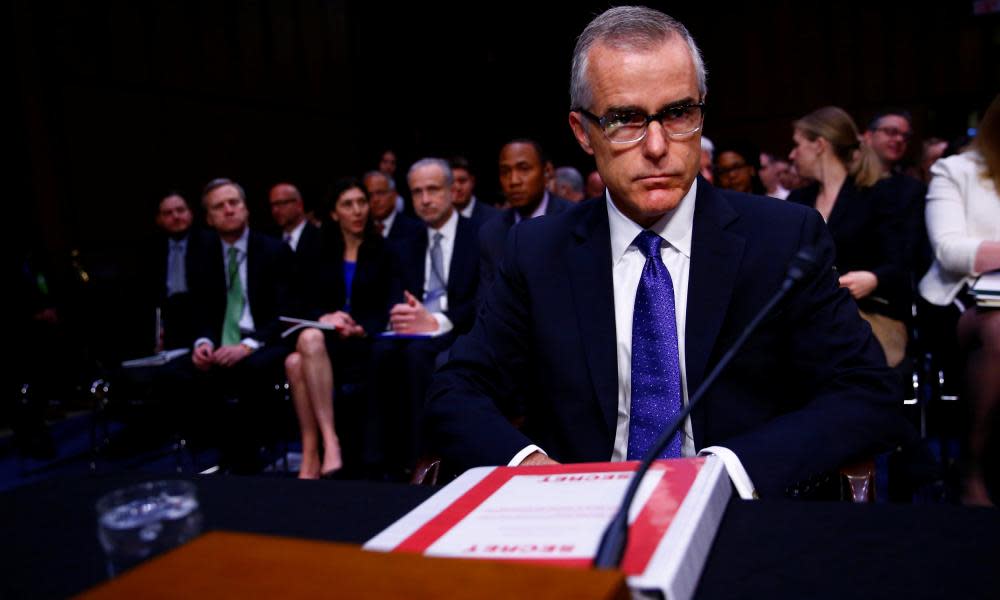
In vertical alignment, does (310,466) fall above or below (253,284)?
below

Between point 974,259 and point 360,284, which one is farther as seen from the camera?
point 360,284

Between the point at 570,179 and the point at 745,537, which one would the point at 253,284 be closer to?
the point at 570,179

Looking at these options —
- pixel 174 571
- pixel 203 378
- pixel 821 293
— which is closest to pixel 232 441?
pixel 203 378

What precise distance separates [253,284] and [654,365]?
3.32 meters

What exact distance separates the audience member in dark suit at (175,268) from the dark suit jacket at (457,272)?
116 cm

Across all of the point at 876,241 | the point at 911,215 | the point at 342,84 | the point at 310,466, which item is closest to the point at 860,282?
the point at 876,241

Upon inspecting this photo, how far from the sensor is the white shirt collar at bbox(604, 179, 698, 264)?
1.48 m

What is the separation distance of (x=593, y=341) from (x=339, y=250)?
9.62 feet

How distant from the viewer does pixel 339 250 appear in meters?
4.18

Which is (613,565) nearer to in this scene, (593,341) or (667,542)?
(667,542)

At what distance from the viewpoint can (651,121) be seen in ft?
4.51

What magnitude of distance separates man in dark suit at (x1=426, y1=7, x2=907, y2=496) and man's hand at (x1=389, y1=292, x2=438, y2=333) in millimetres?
2108

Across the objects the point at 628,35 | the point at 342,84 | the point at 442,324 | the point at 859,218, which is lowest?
the point at 442,324

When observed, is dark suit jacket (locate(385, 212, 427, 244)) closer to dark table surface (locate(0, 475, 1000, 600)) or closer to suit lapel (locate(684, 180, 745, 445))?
suit lapel (locate(684, 180, 745, 445))
